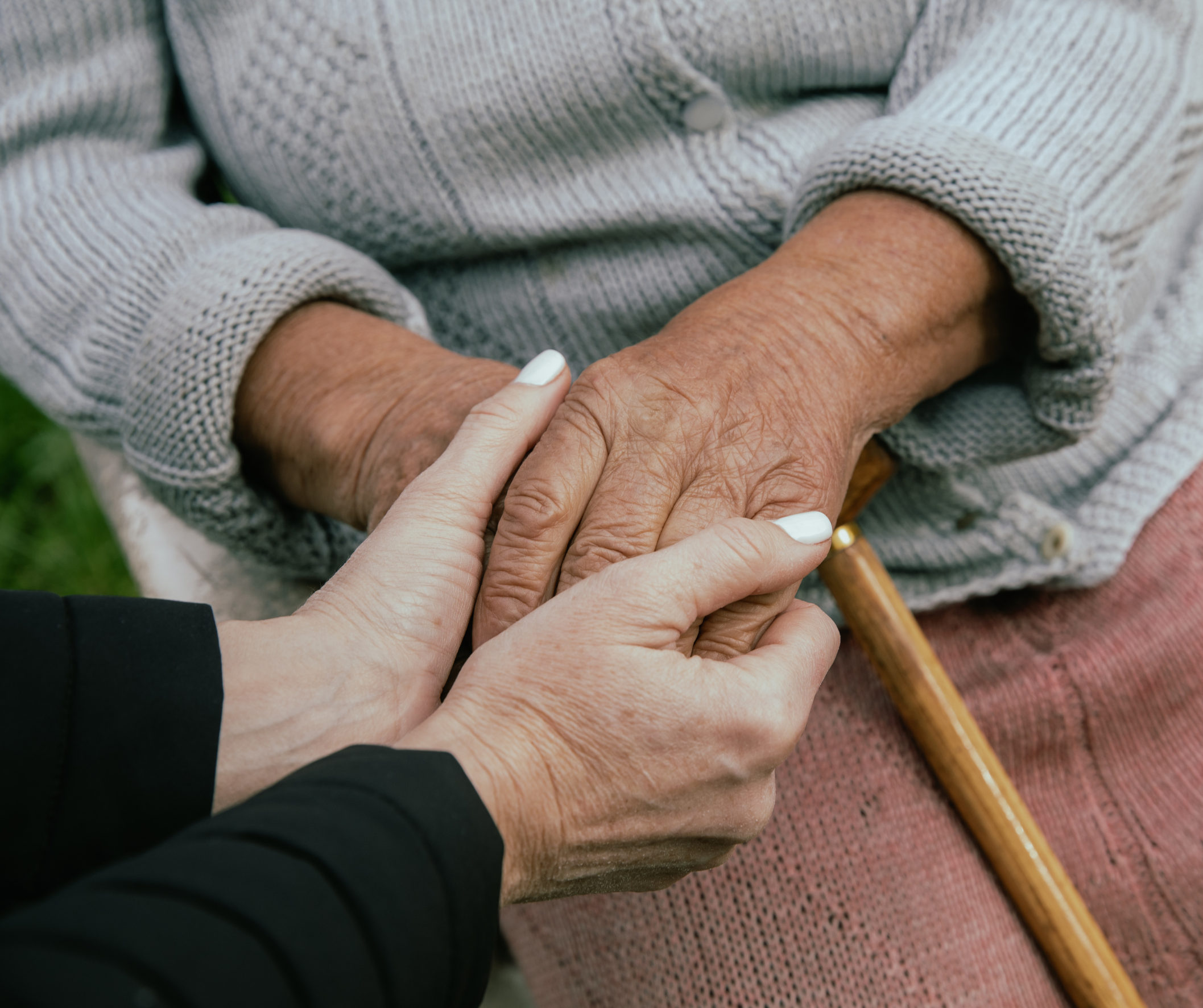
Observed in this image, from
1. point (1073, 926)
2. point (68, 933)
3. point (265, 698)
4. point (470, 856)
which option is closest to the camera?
point (68, 933)

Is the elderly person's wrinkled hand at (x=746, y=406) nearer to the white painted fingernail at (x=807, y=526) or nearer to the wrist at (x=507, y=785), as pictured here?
the white painted fingernail at (x=807, y=526)

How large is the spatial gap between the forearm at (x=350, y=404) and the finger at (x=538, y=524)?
0.13 metres

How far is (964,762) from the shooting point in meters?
0.77

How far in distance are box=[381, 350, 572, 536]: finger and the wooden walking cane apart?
0.29m

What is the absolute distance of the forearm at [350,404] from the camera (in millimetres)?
730

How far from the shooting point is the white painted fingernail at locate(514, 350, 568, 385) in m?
0.69

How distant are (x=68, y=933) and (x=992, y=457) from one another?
798 mm

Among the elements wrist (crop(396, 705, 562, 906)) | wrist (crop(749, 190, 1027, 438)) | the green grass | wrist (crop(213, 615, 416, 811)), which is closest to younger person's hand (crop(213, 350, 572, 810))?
wrist (crop(213, 615, 416, 811))

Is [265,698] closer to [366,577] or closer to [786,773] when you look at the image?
[366,577]

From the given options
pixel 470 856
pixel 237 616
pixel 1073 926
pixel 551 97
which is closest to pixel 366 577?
pixel 470 856

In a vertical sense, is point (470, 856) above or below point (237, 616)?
above

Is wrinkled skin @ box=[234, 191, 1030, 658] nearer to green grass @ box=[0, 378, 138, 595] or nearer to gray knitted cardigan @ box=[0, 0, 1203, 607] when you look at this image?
gray knitted cardigan @ box=[0, 0, 1203, 607]

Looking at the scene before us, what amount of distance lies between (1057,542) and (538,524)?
573 mm

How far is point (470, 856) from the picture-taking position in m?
0.42
